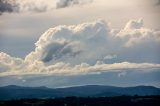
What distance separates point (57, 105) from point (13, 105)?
659 inches

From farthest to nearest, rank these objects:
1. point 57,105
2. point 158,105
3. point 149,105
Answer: point 57,105 → point 149,105 → point 158,105

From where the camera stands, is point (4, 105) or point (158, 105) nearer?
point (158, 105)

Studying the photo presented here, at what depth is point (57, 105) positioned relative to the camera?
493 ft

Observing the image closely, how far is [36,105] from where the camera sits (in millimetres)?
151250

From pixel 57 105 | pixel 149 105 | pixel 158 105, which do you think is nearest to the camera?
pixel 158 105

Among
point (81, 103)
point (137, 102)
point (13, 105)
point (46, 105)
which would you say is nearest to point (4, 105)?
point (13, 105)

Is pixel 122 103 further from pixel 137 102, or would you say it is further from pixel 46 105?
pixel 46 105

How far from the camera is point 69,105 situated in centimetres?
15112

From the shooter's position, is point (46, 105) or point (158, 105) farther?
point (46, 105)

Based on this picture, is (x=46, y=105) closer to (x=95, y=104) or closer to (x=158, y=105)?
(x=95, y=104)

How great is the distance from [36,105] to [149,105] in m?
43.1

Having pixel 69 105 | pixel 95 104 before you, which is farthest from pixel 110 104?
pixel 69 105

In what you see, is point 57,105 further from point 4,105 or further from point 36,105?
point 4,105

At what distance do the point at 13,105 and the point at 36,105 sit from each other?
28.8ft
